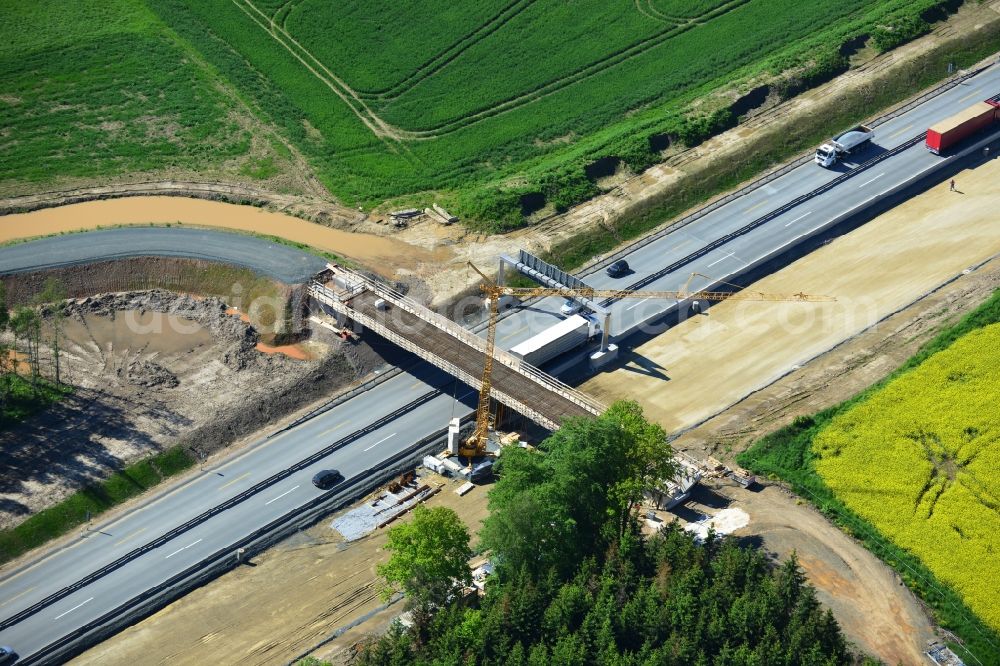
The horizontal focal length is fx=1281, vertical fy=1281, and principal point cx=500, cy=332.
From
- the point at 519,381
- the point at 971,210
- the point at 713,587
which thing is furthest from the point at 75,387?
the point at 971,210

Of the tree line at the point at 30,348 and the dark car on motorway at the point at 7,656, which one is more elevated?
the tree line at the point at 30,348

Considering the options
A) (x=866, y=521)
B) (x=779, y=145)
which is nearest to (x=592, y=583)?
(x=866, y=521)

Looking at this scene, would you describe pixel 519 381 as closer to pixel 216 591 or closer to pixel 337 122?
pixel 216 591

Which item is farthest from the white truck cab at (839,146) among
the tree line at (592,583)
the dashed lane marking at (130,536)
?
the dashed lane marking at (130,536)

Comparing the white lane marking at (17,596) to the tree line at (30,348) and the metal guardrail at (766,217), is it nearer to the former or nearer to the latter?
the tree line at (30,348)

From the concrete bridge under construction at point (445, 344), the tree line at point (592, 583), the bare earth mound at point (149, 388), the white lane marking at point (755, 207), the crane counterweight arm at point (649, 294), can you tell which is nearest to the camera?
the tree line at point (592, 583)

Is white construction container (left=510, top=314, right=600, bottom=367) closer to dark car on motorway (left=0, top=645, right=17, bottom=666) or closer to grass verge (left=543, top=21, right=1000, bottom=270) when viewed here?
grass verge (left=543, top=21, right=1000, bottom=270)
